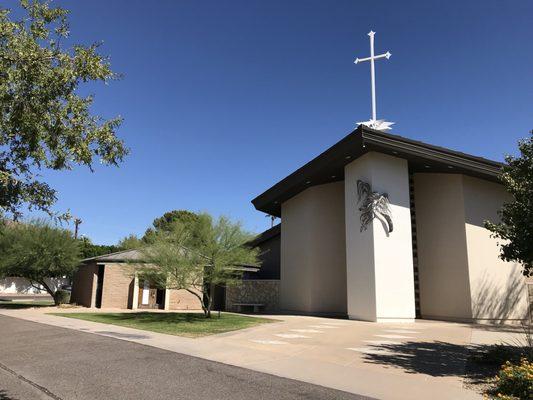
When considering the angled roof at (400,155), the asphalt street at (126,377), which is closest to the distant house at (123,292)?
the angled roof at (400,155)

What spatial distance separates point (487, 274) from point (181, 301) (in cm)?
1800

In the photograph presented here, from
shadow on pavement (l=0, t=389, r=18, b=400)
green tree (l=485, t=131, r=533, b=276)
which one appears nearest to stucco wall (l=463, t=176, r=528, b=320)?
green tree (l=485, t=131, r=533, b=276)

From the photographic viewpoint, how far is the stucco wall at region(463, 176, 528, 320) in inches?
798

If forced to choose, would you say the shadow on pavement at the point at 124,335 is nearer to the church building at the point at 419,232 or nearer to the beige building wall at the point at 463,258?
the church building at the point at 419,232

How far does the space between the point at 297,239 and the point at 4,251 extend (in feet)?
58.3

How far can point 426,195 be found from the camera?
23.0m

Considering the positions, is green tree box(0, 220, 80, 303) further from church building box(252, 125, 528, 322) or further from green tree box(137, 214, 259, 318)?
church building box(252, 125, 528, 322)

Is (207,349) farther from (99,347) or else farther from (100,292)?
(100,292)

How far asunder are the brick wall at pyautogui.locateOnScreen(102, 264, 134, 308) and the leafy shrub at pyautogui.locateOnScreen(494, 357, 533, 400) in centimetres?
2459

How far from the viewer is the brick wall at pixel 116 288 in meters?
28.3

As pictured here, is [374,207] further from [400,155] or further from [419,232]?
[419,232]

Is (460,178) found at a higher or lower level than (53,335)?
higher

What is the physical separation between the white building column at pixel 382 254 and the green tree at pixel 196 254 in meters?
5.02

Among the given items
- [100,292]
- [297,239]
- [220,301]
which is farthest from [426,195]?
[100,292]
